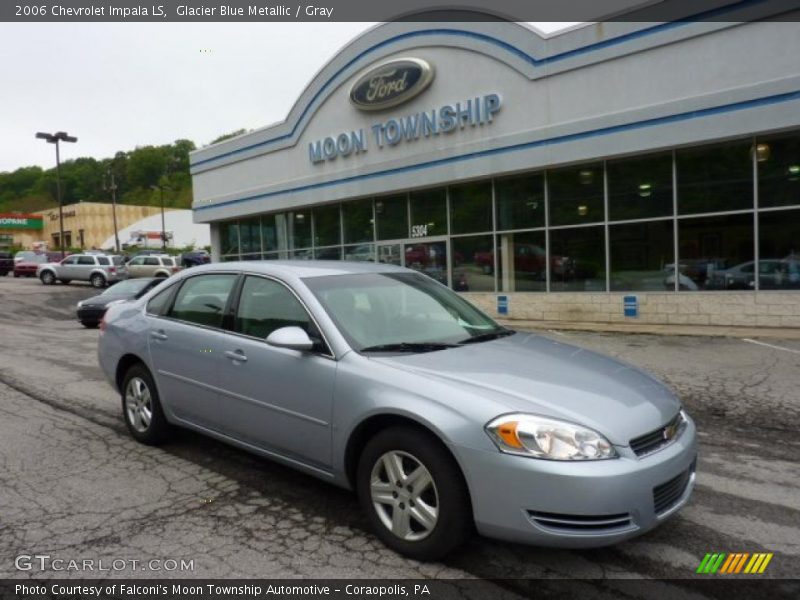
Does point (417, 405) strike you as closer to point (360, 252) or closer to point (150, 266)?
point (360, 252)

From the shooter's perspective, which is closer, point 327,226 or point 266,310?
point 266,310

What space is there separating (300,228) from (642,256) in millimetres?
11375

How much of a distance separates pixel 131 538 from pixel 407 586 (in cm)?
161

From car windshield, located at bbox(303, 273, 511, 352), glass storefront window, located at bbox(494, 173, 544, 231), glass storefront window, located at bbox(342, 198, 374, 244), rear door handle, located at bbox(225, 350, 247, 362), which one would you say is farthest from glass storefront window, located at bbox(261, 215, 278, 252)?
rear door handle, located at bbox(225, 350, 247, 362)

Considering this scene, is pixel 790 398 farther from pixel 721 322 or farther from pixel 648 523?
pixel 721 322

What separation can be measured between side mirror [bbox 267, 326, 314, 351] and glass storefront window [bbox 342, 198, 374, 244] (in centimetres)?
1489

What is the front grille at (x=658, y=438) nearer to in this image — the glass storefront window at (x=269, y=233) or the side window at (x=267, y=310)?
the side window at (x=267, y=310)

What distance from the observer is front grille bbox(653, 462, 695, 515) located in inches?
114

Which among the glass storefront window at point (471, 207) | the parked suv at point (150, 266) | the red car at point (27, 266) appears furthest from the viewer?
the red car at point (27, 266)

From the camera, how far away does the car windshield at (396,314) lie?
373 cm

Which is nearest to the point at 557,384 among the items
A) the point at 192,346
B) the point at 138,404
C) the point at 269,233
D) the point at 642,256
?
the point at 192,346

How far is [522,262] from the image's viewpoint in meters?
15.2

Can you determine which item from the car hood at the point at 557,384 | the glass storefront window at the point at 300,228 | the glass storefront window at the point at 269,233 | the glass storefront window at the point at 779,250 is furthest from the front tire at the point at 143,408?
the glass storefront window at the point at 269,233

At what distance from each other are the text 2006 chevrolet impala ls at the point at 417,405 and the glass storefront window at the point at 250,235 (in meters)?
17.7
